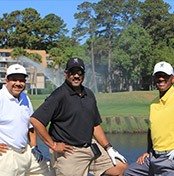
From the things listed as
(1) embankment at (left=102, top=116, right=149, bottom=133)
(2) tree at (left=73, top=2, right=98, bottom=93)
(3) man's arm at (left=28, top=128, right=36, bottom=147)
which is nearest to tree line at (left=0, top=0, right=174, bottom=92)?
(2) tree at (left=73, top=2, right=98, bottom=93)

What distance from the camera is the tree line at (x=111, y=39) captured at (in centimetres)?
5688

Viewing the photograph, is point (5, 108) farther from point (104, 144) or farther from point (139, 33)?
point (139, 33)

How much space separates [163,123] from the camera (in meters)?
4.88

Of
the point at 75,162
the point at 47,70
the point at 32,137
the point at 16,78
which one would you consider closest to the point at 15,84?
the point at 16,78

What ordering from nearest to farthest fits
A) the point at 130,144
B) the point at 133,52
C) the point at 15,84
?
the point at 15,84 < the point at 130,144 < the point at 133,52

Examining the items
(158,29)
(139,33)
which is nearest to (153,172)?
(139,33)

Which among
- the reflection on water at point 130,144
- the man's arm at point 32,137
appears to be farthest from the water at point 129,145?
the man's arm at point 32,137

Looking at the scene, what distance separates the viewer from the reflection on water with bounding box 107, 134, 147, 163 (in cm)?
1555

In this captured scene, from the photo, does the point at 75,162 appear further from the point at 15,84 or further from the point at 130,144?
the point at 130,144

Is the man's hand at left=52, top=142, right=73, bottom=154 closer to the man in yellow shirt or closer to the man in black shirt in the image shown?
the man in black shirt

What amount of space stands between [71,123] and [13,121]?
1.85 ft

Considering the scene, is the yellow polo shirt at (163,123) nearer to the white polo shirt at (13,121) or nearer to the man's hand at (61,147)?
the man's hand at (61,147)

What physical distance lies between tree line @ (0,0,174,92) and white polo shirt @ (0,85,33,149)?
153 feet

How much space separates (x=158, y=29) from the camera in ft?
223
